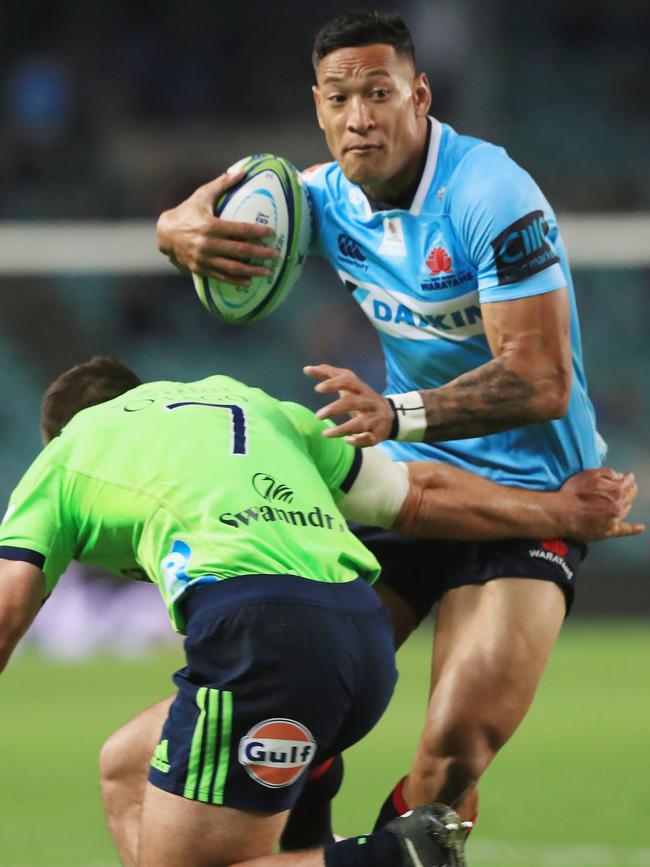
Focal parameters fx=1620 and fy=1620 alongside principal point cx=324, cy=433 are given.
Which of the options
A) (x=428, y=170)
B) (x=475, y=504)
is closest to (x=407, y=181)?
(x=428, y=170)

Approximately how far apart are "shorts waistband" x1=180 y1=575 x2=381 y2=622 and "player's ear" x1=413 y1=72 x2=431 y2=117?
1.66 m

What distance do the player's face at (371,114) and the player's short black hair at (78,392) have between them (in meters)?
0.95

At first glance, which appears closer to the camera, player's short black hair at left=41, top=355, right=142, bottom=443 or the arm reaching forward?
player's short black hair at left=41, top=355, right=142, bottom=443

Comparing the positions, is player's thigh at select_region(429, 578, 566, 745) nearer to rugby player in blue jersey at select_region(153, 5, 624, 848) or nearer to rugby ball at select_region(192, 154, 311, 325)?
rugby player in blue jersey at select_region(153, 5, 624, 848)

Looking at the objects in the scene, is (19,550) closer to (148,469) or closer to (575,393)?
(148,469)

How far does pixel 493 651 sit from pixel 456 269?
43.0 inches

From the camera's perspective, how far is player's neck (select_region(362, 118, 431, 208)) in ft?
15.4

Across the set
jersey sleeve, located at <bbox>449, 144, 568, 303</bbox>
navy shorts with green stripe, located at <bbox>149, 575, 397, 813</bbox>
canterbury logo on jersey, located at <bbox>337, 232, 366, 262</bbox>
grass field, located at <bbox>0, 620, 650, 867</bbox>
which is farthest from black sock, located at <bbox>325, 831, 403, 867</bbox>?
grass field, located at <bbox>0, 620, 650, 867</bbox>

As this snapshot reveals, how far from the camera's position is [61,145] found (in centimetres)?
1608

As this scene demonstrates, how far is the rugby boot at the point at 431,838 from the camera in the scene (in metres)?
3.63

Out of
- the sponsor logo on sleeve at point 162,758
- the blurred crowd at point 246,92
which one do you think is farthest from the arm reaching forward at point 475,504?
the blurred crowd at point 246,92

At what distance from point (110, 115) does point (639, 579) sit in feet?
25.5

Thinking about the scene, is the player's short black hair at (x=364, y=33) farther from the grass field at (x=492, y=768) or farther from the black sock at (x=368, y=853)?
the grass field at (x=492, y=768)

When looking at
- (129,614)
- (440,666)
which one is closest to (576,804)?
(440,666)
